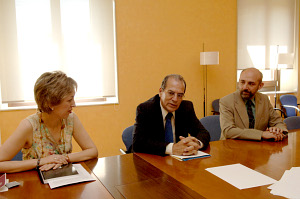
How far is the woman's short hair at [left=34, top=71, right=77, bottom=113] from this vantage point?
192cm

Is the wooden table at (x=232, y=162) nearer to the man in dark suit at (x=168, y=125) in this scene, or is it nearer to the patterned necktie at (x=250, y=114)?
the man in dark suit at (x=168, y=125)

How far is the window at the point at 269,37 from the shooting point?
5879 mm

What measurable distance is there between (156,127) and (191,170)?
705mm

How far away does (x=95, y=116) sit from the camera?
466 centimetres

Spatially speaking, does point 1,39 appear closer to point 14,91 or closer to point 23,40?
point 23,40

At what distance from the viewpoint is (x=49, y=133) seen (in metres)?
2.09

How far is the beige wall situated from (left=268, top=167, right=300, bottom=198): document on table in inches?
136

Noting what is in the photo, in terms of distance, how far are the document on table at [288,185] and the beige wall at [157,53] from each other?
345 centimetres

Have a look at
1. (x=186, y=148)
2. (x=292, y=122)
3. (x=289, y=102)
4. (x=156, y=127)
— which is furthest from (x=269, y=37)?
(x=186, y=148)

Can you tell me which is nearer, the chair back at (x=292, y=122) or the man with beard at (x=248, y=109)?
the man with beard at (x=248, y=109)

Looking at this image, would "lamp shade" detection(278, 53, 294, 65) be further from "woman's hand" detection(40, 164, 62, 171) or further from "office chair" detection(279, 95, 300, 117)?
"woman's hand" detection(40, 164, 62, 171)

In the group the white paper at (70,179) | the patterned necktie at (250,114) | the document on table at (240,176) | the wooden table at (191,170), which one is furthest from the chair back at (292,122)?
the white paper at (70,179)

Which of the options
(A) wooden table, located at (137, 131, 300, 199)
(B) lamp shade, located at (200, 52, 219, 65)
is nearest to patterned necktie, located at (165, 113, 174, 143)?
(A) wooden table, located at (137, 131, 300, 199)

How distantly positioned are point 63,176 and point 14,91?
3023 millimetres
